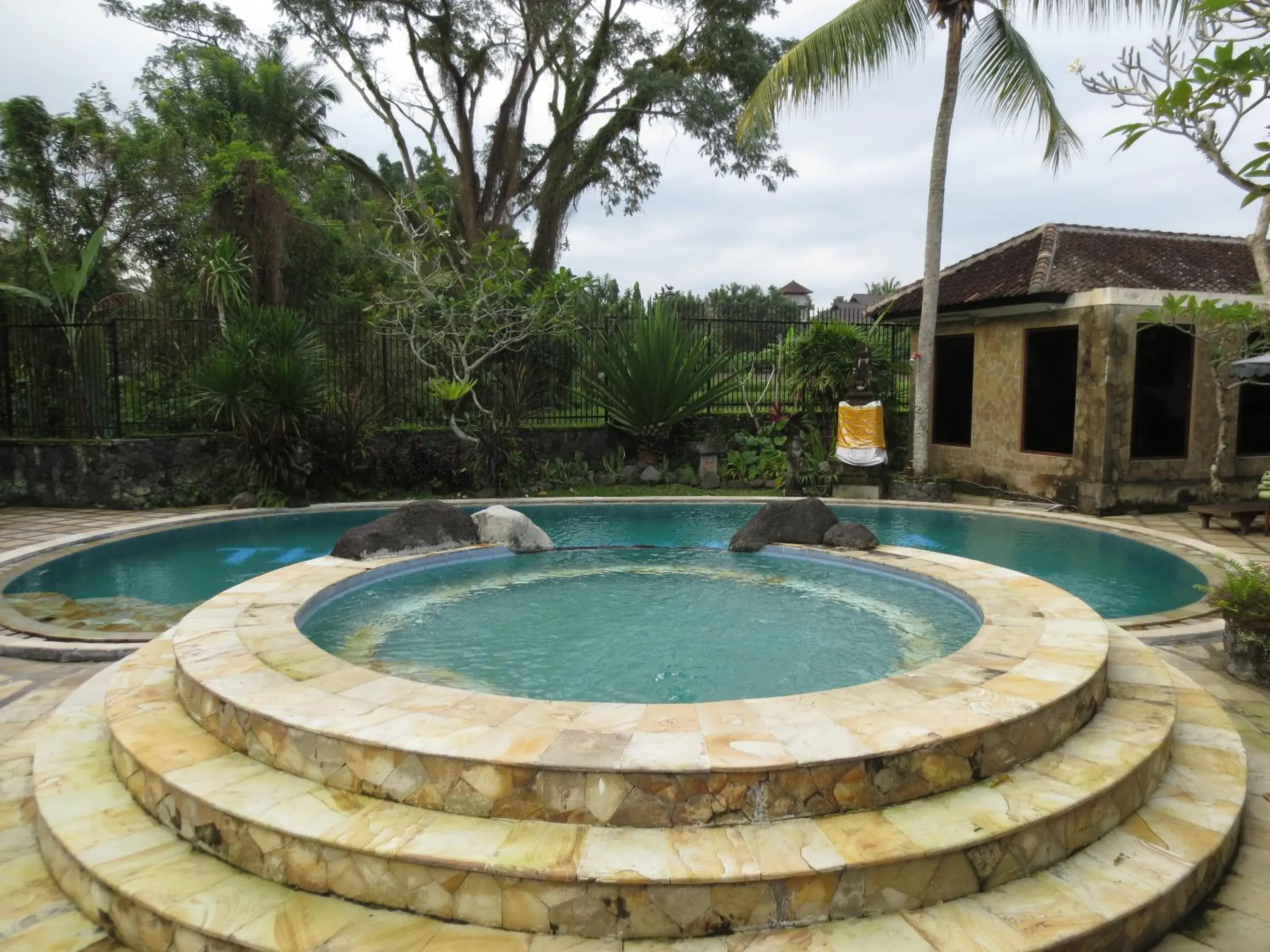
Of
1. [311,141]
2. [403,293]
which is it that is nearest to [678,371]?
[403,293]

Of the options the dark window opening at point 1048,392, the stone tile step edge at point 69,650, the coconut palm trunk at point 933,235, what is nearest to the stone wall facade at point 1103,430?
the dark window opening at point 1048,392

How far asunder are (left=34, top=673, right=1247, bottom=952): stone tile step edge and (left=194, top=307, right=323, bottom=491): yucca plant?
876 cm

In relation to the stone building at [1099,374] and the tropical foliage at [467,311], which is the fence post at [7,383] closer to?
the tropical foliage at [467,311]

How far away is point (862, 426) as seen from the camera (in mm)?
12617

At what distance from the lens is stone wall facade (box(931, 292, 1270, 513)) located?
36.9 ft

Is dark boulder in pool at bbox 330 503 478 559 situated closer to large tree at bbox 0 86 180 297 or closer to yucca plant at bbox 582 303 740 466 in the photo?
yucca plant at bbox 582 303 740 466

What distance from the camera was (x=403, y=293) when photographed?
14.6 m

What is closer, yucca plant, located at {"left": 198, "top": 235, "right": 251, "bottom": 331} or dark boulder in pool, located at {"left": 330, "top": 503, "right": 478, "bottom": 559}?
dark boulder in pool, located at {"left": 330, "top": 503, "right": 478, "bottom": 559}

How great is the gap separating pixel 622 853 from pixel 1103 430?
429 inches

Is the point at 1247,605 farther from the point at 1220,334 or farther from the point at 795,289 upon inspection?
the point at 795,289

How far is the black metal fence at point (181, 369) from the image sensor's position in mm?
12477

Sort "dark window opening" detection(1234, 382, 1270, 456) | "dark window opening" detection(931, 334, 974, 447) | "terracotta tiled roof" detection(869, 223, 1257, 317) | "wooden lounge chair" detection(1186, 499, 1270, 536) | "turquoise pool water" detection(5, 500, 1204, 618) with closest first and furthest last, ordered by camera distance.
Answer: "turquoise pool water" detection(5, 500, 1204, 618), "wooden lounge chair" detection(1186, 499, 1270, 536), "terracotta tiled roof" detection(869, 223, 1257, 317), "dark window opening" detection(1234, 382, 1270, 456), "dark window opening" detection(931, 334, 974, 447)

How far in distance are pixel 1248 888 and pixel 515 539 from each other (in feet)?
19.4

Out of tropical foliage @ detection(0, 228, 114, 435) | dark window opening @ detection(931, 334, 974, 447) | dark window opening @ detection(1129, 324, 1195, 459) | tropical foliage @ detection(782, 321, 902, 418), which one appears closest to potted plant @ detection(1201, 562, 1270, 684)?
dark window opening @ detection(1129, 324, 1195, 459)
